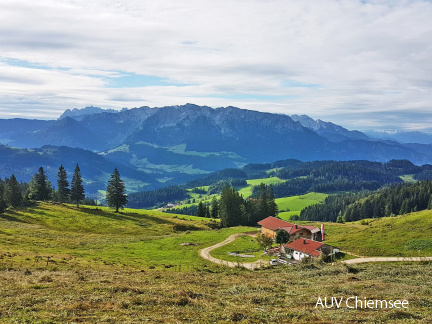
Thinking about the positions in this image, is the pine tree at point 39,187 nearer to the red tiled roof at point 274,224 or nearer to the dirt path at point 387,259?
the red tiled roof at point 274,224

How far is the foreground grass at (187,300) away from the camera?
65.5 feet

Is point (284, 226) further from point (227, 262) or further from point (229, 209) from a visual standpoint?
point (227, 262)

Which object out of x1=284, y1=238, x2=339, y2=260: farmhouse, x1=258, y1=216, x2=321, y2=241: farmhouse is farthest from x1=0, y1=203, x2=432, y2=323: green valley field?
x1=258, y1=216, x2=321, y2=241: farmhouse

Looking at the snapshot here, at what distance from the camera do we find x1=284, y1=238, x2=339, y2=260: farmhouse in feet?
209

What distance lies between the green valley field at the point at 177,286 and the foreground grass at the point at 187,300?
0.25 ft

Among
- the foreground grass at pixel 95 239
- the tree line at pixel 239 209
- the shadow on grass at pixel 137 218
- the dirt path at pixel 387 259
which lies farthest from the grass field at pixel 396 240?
the shadow on grass at pixel 137 218

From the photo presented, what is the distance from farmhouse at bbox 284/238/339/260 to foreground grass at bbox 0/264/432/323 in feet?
86.8

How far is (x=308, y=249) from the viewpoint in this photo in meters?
65.4

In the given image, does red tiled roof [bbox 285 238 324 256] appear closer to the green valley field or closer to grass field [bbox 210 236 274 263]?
grass field [bbox 210 236 274 263]

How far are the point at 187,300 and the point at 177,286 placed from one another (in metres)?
7.21

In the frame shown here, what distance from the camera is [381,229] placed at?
3155 inches

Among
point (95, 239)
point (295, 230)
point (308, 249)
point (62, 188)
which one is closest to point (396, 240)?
point (308, 249)

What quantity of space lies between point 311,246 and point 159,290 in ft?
155

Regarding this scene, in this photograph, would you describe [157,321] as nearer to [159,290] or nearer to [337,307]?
[159,290]
